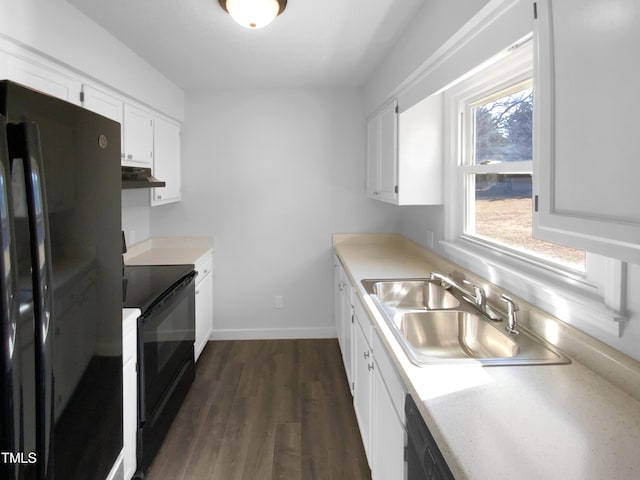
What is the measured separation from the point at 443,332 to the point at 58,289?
1505 mm

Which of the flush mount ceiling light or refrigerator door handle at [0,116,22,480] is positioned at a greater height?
the flush mount ceiling light

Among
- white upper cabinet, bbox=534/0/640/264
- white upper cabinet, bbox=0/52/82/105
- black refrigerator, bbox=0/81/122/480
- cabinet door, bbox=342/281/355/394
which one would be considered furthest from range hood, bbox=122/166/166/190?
white upper cabinet, bbox=534/0/640/264

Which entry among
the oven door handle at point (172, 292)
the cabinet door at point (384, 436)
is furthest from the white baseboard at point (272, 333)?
the cabinet door at point (384, 436)

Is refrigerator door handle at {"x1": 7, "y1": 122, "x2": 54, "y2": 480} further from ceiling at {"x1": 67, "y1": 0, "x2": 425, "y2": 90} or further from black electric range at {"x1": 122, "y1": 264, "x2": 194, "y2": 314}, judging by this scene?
ceiling at {"x1": 67, "y1": 0, "x2": 425, "y2": 90}

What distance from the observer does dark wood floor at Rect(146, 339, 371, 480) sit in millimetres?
2154

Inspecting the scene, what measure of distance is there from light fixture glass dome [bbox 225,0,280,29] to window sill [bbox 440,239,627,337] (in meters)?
1.59

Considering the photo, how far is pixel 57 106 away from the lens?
895mm

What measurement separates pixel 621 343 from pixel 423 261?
1883 mm

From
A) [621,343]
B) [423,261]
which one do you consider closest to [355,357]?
[423,261]

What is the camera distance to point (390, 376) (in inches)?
58.3

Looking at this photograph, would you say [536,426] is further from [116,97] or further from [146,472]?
[116,97]

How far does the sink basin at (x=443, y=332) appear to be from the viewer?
1.79 metres

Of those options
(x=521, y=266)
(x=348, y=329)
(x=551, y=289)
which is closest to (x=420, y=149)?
(x=521, y=266)

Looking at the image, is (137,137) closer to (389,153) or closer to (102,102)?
(102,102)
